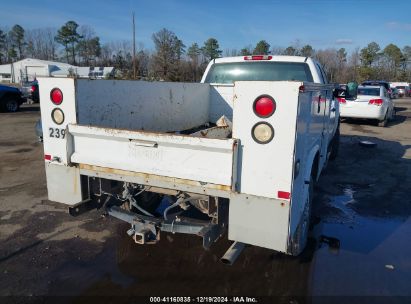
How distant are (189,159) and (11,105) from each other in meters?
19.2

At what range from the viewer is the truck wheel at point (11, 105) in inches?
747

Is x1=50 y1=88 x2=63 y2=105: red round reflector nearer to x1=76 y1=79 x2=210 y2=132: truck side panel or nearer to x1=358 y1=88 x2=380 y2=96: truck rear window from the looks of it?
x1=76 y1=79 x2=210 y2=132: truck side panel

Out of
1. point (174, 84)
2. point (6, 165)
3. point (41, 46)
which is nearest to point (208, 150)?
point (174, 84)

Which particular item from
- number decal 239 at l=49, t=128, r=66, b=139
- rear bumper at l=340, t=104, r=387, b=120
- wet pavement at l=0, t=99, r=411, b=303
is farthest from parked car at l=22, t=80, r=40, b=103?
number decal 239 at l=49, t=128, r=66, b=139

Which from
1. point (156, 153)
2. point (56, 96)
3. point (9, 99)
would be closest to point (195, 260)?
point (156, 153)

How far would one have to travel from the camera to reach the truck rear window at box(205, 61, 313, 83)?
17.9 ft

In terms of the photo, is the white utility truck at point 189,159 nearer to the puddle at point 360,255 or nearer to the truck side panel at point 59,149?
the truck side panel at point 59,149

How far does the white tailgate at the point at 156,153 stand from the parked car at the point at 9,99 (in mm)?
17881

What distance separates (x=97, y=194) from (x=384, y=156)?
8.29 metres

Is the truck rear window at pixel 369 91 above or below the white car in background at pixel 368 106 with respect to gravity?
above

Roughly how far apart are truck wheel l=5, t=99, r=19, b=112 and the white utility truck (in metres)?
17.3

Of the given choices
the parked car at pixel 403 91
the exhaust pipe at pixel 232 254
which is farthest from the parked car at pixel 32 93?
the parked car at pixel 403 91

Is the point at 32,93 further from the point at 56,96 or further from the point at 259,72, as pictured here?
the point at 56,96

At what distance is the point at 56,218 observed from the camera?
195 inches
